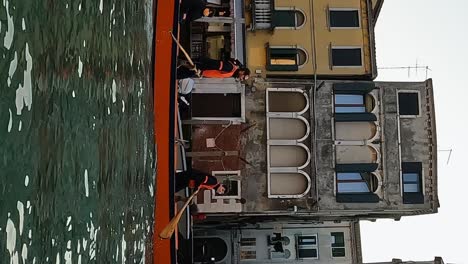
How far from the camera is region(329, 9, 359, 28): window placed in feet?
80.6

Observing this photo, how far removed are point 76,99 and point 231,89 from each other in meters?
15.2

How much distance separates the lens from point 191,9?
19484 millimetres

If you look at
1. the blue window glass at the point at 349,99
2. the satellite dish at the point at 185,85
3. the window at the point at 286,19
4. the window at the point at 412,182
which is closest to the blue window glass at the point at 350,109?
the blue window glass at the point at 349,99

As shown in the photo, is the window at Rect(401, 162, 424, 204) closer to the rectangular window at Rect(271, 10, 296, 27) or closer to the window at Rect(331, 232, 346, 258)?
the rectangular window at Rect(271, 10, 296, 27)

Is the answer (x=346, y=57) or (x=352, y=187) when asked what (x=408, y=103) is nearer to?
(x=346, y=57)

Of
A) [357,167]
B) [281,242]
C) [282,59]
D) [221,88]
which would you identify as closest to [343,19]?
[282,59]

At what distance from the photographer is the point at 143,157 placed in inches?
555

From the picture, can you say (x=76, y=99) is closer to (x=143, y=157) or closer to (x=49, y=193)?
(x=49, y=193)

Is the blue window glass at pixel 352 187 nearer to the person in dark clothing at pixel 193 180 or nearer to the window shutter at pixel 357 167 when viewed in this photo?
the window shutter at pixel 357 167

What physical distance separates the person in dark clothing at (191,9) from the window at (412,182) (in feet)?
28.2

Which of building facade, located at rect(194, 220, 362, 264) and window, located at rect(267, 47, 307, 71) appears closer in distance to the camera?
window, located at rect(267, 47, 307, 71)

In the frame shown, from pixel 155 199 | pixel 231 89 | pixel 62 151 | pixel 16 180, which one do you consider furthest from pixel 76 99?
pixel 231 89

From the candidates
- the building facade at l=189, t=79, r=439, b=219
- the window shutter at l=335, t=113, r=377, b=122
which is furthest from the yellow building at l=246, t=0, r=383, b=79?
the window shutter at l=335, t=113, r=377, b=122

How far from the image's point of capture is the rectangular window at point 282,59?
78.5 feet
